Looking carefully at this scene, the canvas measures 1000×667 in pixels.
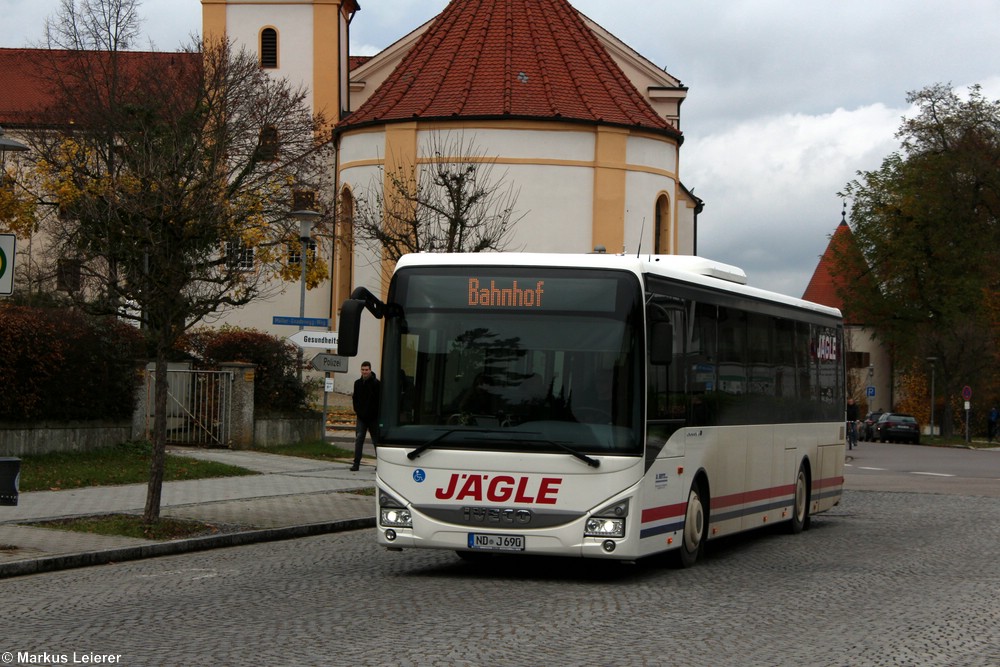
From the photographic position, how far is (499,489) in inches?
460

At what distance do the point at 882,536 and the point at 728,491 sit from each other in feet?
11.4

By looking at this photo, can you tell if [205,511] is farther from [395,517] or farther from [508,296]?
[508,296]

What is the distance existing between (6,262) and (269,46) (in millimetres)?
43655

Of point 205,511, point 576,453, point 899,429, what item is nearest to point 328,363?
point 205,511

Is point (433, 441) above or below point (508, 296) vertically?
below

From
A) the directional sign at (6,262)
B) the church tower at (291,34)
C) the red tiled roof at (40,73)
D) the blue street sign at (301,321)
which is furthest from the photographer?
the church tower at (291,34)

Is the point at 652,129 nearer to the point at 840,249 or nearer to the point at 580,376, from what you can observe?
the point at 840,249

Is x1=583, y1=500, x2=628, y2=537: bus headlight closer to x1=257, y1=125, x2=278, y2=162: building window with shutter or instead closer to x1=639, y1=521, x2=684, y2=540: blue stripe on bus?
x1=639, y1=521, x2=684, y2=540: blue stripe on bus

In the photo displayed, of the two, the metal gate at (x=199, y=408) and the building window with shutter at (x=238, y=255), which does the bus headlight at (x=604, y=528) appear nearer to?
the metal gate at (x=199, y=408)

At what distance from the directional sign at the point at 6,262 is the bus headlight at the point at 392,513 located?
3.67m

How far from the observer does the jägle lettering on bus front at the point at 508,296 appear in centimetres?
1203

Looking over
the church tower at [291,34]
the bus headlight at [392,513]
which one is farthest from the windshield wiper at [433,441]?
the church tower at [291,34]

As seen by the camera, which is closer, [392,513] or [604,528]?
[604,528]

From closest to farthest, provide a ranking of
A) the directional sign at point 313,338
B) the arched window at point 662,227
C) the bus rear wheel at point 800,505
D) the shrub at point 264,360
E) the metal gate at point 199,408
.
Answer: the bus rear wheel at point 800,505
the directional sign at point 313,338
the metal gate at point 199,408
the shrub at point 264,360
the arched window at point 662,227
